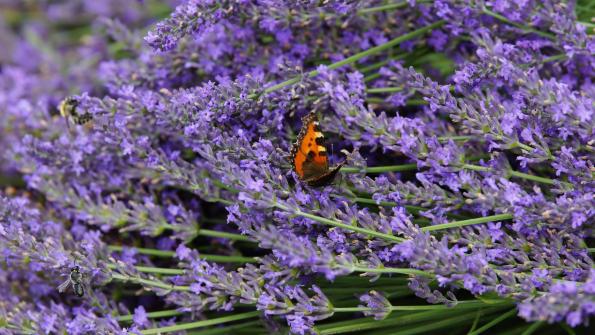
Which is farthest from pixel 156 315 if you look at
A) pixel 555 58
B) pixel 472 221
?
pixel 555 58

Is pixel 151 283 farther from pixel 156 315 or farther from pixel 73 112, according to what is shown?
pixel 73 112

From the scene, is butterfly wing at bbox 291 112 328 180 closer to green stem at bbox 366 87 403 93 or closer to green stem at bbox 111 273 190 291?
green stem at bbox 366 87 403 93

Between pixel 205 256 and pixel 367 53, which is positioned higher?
pixel 367 53

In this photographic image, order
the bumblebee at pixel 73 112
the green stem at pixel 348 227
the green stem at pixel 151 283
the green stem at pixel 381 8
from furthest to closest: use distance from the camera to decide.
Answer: the bumblebee at pixel 73 112 < the green stem at pixel 381 8 < the green stem at pixel 151 283 < the green stem at pixel 348 227

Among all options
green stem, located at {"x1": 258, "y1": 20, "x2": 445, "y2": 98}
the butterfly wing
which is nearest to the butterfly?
the butterfly wing

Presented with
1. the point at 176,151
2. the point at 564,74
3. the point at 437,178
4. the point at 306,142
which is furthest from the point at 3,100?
the point at 564,74

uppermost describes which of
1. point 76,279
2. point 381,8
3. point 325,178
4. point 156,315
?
point 381,8

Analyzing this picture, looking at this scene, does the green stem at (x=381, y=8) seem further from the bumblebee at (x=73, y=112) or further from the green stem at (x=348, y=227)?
the bumblebee at (x=73, y=112)

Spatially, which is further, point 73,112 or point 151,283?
point 73,112

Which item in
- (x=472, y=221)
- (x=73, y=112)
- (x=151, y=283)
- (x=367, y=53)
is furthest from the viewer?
(x=73, y=112)

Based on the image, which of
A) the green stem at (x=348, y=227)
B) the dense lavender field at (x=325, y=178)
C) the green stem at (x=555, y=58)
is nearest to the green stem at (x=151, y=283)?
the dense lavender field at (x=325, y=178)
